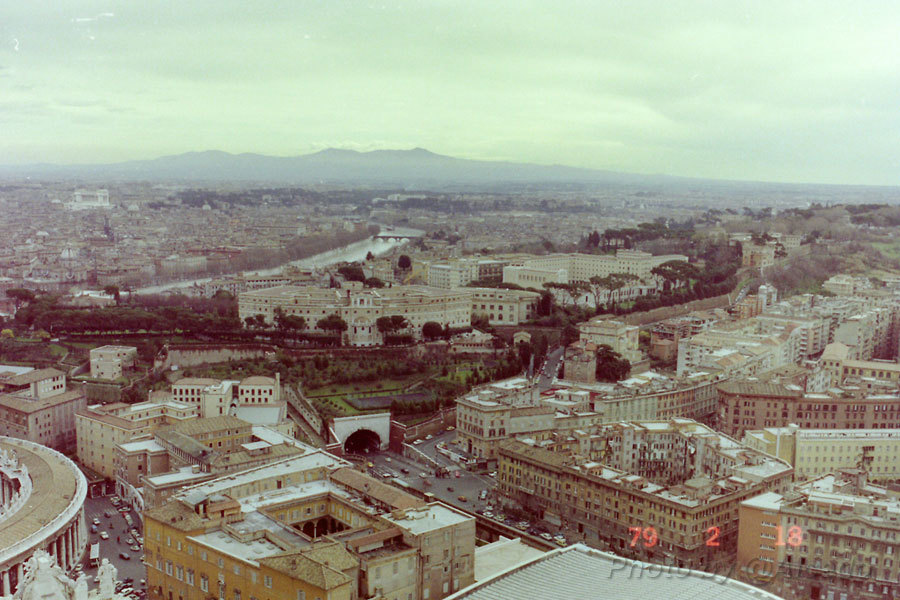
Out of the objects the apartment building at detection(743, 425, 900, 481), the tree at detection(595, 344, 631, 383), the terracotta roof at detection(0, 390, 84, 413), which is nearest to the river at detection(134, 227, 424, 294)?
the terracotta roof at detection(0, 390, 84, 413)

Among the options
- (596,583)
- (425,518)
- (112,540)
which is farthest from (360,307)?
(596,583)

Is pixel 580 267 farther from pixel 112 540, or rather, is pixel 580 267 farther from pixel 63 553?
pixel 63 553

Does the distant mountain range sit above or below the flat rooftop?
above

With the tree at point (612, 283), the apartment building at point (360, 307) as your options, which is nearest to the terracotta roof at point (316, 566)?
the apartment building at point (360, 307)

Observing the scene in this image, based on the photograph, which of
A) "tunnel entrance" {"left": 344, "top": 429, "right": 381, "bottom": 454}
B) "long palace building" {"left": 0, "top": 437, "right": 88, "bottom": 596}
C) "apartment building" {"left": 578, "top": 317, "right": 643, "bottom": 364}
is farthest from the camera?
"apartment building" {"left": 578, "top": 317, "right": 643, "bottom": 364}

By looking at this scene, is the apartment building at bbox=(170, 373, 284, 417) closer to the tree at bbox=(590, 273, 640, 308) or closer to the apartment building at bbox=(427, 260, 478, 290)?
the apartment building at bbox=(427, 260, 478, 290)

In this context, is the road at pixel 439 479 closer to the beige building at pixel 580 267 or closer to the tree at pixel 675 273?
the beige building at pixel 580 267
